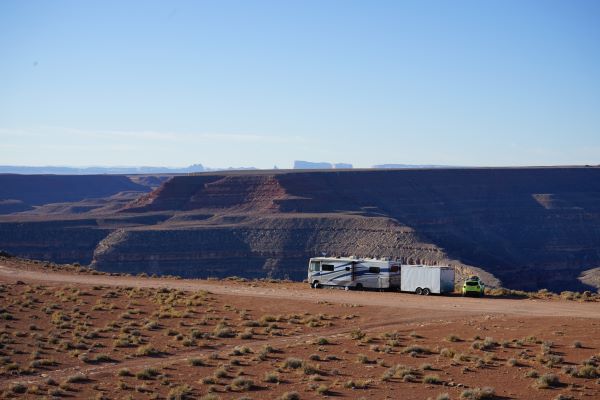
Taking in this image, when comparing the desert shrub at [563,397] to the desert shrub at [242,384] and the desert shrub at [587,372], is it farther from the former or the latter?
the desert shrub at [242,384]

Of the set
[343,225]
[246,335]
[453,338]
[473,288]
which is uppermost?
[343,225]

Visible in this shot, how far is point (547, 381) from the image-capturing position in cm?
2350

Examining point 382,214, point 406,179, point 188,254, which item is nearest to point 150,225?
point 188,254

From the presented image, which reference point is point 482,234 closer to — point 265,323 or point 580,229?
point 580,229

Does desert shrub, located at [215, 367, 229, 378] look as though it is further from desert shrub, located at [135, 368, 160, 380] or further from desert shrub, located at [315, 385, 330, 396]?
desert shrub, located at [315, 385, 330, 396]

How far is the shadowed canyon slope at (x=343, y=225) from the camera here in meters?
103

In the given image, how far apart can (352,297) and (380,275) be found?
350 cm

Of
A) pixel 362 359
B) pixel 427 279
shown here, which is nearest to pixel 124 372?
pixel 362 359

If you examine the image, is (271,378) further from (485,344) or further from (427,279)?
(427,279)

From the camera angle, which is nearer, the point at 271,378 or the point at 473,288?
the point at 271,378

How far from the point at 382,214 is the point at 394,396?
334 ft

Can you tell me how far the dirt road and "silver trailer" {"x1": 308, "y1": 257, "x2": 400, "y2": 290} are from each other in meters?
0.91

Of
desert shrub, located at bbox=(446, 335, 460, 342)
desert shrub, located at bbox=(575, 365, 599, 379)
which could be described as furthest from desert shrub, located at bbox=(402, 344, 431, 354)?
desert shrub, located at bbox=(575, 365, 599, 379)

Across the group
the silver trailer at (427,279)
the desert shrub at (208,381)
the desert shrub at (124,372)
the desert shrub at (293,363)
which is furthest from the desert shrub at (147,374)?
the silver trailer at (427,279)
